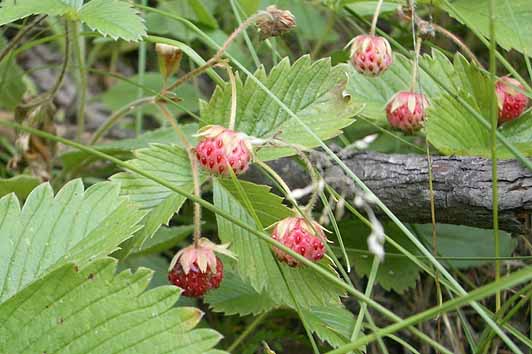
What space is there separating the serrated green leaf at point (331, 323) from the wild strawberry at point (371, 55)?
49 centimetres

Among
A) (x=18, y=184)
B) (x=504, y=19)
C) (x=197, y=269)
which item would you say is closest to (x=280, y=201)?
(x=197, y=269)

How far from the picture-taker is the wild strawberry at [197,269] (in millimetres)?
1256

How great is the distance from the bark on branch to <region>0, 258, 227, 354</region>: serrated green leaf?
1.20ft

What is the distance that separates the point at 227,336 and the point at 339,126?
25.6 inches

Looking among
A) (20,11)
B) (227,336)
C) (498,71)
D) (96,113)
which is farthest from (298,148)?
(96,113)

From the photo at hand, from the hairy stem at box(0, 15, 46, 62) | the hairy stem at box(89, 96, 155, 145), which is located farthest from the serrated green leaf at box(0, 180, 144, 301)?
the hairy stem at box(0, 15, 46, 62)

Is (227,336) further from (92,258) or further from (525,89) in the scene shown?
(525,89)

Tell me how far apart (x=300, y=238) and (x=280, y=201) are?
150mm

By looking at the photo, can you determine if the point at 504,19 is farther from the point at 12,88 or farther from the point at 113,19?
the point at 12,88

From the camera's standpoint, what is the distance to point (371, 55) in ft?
4.91

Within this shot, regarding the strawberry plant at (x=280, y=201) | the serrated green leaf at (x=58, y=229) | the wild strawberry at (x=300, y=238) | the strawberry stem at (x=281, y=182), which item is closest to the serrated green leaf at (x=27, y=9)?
the strawberry plant at (x=280, y=201)

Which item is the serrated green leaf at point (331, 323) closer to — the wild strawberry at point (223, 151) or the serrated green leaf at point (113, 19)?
the wild strawberry at point (223, 151)

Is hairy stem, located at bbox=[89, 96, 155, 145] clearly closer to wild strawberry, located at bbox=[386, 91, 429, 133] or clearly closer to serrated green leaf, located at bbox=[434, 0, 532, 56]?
wild strawberry, located at bbox=[386, 91, 429, 133]

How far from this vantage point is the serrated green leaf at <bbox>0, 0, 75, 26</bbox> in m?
1.36
